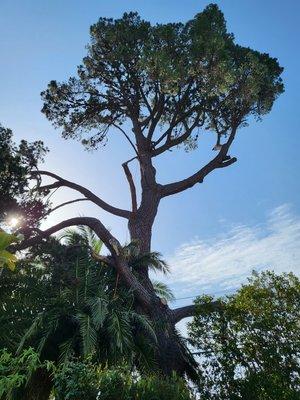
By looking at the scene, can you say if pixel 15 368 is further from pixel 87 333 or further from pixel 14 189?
pixel 14 189

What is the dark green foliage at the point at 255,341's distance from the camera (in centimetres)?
703

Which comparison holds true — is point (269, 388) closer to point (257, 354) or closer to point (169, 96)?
point (257, 354)

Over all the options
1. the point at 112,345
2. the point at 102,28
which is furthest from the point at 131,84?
the point at 112,345

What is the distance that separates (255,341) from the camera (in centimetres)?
767

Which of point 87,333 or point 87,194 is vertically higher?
point 87,194

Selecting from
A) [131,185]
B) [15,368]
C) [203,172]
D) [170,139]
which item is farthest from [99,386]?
[170,139]

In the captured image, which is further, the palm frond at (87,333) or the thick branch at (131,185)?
the thick branch at (131,185)

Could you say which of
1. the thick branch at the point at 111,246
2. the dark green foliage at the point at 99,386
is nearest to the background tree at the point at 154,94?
the thick branch at the point at 111,246

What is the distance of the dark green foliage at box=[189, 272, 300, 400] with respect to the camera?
277 inches

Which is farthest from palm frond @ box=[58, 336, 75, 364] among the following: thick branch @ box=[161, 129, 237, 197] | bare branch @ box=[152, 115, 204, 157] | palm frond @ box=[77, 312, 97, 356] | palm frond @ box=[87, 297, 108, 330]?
bare branch @ box=[152, 115, 204, 157]

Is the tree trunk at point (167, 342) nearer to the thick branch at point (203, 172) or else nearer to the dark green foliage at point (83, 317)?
the dark green foliage at point (83, 317)

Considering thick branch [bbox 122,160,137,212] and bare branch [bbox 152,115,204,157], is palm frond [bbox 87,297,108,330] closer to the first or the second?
thick branch [bbox 122,160,137,212]

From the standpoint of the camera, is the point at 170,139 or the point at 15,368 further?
the point at 170,139

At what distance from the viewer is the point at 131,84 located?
15.4 meters
